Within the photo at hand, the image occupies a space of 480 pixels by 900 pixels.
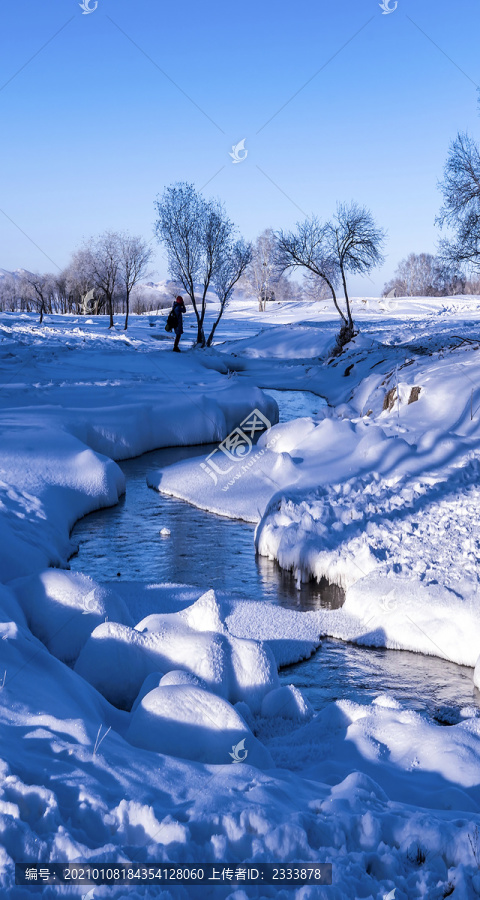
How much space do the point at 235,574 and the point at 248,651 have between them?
307 cm

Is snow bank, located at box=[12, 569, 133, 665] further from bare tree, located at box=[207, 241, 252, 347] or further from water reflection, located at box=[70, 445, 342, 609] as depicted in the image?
bare tree, located at box=[207, 241, 252, 347]

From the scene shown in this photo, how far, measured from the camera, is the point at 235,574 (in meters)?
8.04

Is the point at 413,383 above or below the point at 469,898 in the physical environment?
above

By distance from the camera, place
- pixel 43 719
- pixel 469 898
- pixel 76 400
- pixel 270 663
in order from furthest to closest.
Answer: pixel 76 400
pixel 270 663
pixel 43 719
pixel 469 898

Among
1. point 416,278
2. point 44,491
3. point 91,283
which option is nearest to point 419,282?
point 416,278

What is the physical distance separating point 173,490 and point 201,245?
2206 centimetres

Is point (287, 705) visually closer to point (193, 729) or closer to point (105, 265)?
point (193, 729)

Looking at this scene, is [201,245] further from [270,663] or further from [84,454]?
[270,663]

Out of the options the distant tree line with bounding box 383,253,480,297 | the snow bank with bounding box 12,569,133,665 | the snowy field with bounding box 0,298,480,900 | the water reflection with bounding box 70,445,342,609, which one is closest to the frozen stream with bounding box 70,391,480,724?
the water reflection with bounding box 70,445,342,609

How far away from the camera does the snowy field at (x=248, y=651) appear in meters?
2.66

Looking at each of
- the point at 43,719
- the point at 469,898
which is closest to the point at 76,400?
the point at 43,719

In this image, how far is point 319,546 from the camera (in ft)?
26.3

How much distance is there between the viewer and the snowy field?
8.72ft

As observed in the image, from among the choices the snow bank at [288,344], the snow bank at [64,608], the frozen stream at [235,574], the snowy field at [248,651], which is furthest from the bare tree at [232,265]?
the snow bank at [64,608]
